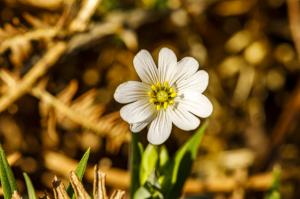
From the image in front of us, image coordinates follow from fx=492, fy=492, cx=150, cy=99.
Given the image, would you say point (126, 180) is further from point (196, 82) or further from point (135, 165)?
point (196, 82)

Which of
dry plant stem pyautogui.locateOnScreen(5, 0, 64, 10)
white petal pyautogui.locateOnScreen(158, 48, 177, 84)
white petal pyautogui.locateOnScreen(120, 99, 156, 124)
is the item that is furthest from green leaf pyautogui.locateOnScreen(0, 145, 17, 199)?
dry plant stem pyautogui.locateOnScreen(5, 0, 64, 10)

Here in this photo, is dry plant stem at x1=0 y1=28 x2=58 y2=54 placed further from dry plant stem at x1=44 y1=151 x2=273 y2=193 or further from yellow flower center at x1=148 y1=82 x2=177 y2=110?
yellow flower center at x1=148 y1=82 x2=177 y2=110

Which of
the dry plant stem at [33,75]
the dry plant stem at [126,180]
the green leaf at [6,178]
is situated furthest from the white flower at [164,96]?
the dry plant stem at [126,180]

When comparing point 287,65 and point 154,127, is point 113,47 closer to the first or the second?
point 287,65

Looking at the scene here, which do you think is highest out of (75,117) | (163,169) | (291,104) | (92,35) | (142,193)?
(92,35)

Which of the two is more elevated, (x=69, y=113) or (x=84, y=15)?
(x=84, y=15)

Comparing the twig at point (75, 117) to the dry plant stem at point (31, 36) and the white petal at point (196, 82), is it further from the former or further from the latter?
the white petal at point (196, 82)

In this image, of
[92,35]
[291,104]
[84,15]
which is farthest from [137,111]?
[291,104]
